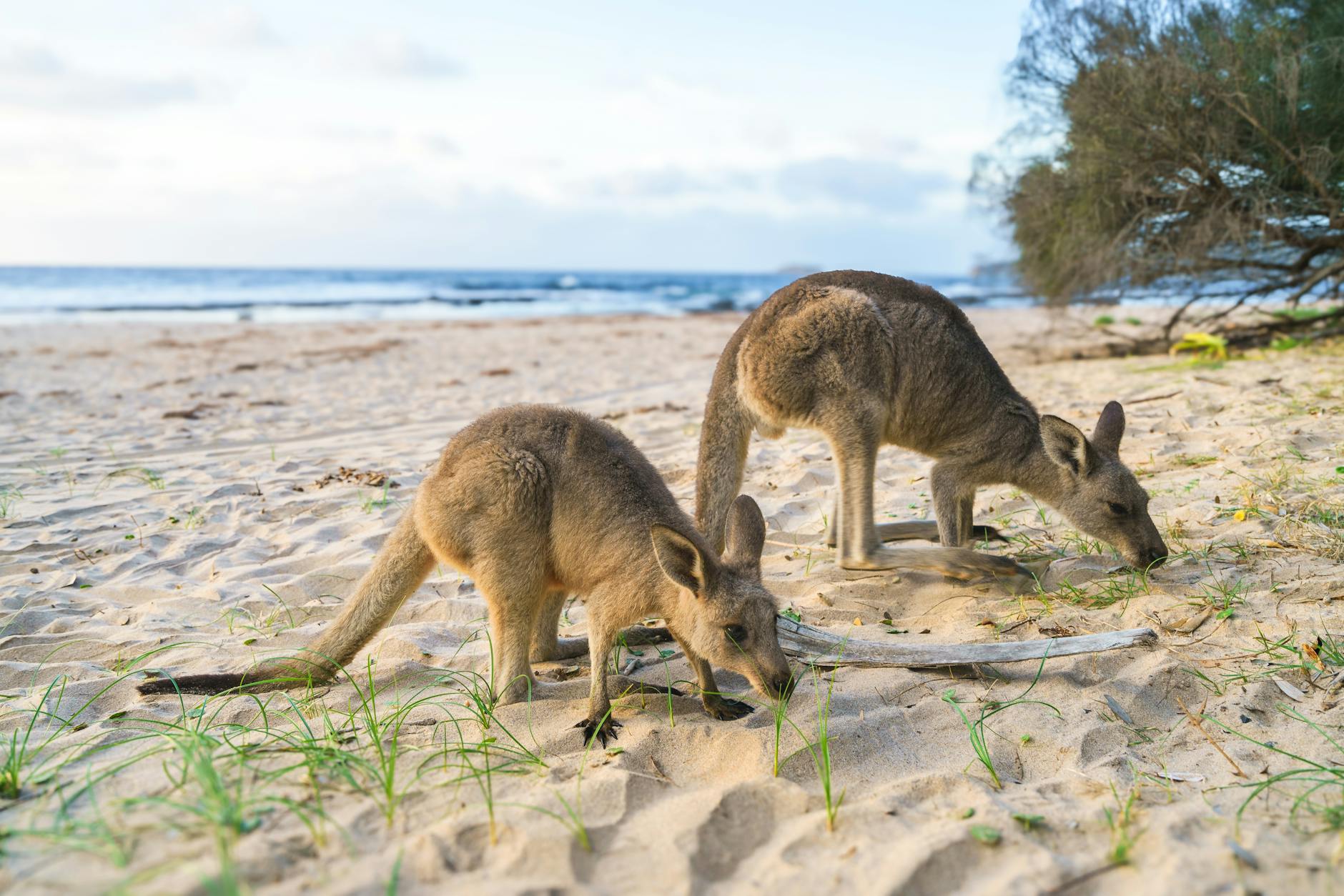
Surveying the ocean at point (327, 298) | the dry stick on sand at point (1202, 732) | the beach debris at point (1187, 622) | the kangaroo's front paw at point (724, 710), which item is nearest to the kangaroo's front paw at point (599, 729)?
the kangaroo's front paw at point (724, 710)

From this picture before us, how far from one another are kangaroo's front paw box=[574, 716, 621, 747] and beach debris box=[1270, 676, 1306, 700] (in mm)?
2138

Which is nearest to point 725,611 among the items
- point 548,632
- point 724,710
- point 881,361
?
point 724,710

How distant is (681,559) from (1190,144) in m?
7.57

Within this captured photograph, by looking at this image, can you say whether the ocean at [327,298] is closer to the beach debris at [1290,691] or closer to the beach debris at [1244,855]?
the beach debris at [1290,691]

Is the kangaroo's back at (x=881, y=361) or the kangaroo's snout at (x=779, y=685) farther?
the kangaroo's back at (x=881, y=361)

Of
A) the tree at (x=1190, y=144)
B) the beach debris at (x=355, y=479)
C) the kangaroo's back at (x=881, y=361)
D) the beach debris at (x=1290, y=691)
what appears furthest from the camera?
the tree at (x=1190, y=144)

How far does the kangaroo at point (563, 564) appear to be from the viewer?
311 centimetres

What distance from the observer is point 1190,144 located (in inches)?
323

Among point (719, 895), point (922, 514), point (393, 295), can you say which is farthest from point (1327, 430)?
point (393, 295)

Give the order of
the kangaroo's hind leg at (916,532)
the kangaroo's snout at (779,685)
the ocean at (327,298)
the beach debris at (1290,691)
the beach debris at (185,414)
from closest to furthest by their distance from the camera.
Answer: the beach debris at (1290,691), the kangaroo's snout at (779,685), the kangaroo's hind leg at (916,532), the beach debris at (185,414), the ocean at (327,298)

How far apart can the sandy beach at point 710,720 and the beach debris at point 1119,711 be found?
24 mm

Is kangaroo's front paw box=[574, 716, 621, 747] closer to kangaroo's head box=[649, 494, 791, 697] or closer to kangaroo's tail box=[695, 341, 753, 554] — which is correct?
kangaroo's head box=[649, 494, 791, 697]

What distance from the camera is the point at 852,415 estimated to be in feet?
14.4

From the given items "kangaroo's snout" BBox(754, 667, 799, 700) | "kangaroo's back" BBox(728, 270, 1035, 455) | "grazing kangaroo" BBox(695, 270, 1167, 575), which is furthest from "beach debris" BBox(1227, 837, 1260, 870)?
"kangaroo's back" BBox(728, 270, 1035, 455)
